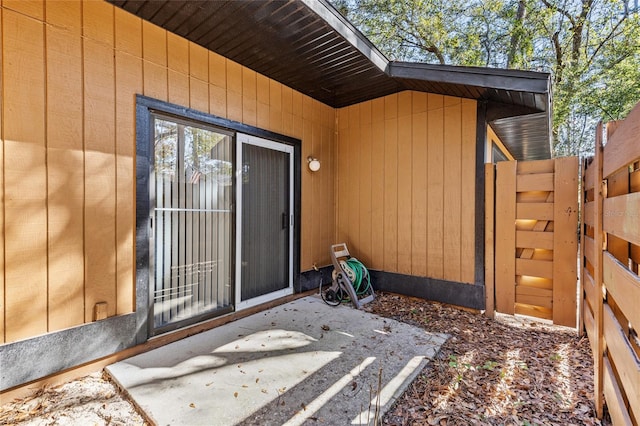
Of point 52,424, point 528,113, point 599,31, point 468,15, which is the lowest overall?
point 52,424

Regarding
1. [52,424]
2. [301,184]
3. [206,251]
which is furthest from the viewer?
[301,184]

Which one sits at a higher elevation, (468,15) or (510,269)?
(468,15)

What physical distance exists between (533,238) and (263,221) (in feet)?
10.6

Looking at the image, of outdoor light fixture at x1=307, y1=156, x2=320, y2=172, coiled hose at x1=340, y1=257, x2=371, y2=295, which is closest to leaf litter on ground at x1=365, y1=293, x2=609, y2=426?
coiled hose at x1=340, y1=257, x2=371, y2=295

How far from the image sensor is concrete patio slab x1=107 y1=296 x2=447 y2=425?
1879 millimetres

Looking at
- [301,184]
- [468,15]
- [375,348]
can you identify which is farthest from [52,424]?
[468,15]

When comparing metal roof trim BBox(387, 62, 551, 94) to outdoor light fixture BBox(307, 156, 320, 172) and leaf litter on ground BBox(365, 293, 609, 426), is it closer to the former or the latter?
outdoor light fixture BBox(307, 156, 320, 172)

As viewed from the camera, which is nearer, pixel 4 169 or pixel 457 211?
pixel 4 169

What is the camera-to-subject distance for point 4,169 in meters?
2.01

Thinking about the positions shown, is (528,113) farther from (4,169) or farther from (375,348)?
(4,169)

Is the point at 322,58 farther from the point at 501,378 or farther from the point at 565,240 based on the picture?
the point at 501,378

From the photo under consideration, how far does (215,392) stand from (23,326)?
1.44 m

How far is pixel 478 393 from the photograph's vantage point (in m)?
2.15

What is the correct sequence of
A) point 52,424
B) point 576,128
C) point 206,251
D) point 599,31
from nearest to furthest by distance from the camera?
point 52,424
point 206,251
point 599,31
point 576,128
